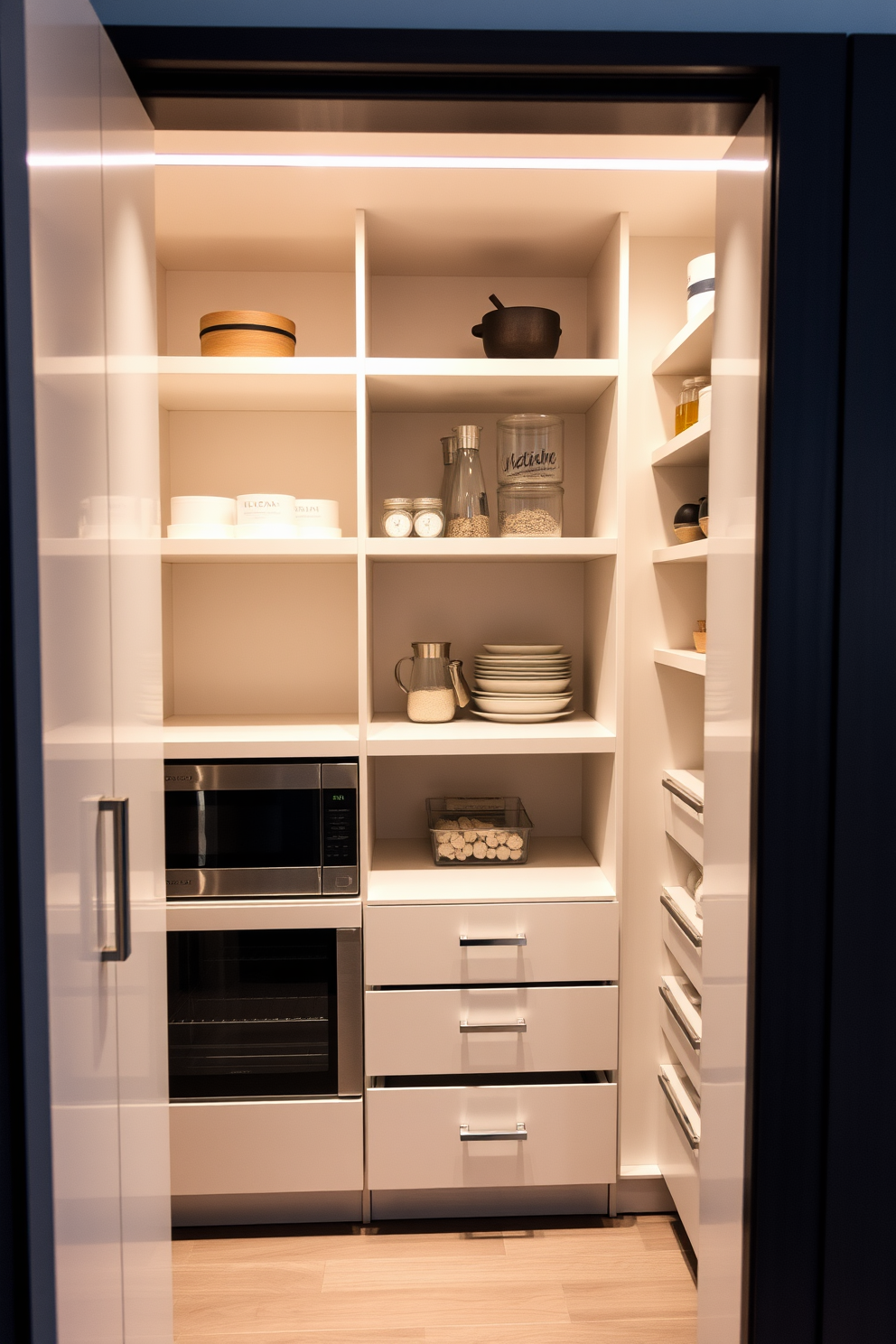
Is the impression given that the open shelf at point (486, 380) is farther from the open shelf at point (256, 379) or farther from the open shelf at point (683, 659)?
the open shelf at point (683, 659)

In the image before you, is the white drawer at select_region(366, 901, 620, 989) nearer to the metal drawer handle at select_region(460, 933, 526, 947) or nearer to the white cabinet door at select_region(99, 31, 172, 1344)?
the metal drawer handle at select_region(460, 933, 526, 947)

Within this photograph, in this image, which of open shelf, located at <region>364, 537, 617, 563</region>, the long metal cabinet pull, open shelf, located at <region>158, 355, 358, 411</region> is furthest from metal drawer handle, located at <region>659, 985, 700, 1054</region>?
open shelf, located at <region>158, 355, 358, 411</region>

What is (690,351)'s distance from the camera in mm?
2018

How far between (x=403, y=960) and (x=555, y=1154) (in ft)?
1.89

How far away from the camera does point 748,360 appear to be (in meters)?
1.17

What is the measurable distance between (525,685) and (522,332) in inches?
32.8

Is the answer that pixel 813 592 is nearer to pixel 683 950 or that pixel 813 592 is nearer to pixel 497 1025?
pixel 683 950

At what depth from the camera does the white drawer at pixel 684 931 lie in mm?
1977

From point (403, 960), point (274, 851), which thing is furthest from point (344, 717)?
point (403, 960)

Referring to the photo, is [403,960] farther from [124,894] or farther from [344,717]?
[124,894]

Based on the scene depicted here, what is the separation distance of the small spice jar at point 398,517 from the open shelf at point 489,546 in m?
0.06

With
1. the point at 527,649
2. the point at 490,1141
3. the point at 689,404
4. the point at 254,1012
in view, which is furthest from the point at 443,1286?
the point at 689,404

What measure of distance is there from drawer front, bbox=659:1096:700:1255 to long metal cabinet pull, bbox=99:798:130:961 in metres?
1.42

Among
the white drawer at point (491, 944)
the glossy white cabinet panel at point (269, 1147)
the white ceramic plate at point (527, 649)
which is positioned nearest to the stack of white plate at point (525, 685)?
the white ceramic plate at point (527, 649)
